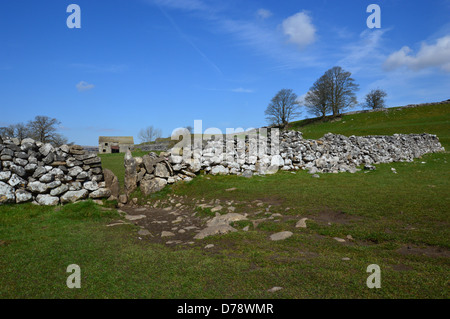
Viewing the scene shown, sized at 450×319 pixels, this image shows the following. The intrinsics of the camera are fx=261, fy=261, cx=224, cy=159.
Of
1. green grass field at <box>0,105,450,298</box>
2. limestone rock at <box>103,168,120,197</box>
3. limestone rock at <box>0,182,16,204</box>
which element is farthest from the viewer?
limestone rock at <box>103,168,120,197</box>

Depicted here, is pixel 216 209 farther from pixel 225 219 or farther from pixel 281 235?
pixel 281 235

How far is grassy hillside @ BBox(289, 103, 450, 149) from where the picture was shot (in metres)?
37.5

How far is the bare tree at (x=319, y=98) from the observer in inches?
2260

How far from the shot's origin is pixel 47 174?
10.9 m

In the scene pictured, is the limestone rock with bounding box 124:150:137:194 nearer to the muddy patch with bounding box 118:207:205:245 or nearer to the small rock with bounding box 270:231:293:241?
the muddy patch with bounding box 118:207:205:245

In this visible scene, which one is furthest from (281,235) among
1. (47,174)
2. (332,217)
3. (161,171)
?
(47,174)

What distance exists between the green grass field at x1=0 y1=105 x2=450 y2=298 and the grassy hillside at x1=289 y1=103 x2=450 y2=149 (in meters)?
31.2

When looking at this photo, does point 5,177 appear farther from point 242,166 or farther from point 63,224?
point 242,166

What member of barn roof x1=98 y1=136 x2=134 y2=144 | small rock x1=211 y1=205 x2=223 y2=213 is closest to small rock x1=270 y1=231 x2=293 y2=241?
small rock x1=211 y1=205 x2=223 y2=213

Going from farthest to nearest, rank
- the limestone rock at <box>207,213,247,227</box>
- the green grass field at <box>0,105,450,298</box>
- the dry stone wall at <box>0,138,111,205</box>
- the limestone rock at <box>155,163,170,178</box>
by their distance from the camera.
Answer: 1. the limestone rock at <box>155,163,170,178</box>
2. the dry stone wall at <box>0,138,111,205</box>
3. the limestone rock at <box>207,213,247,227</box>
4. the green grass field at <box>0,105,450,298</box>

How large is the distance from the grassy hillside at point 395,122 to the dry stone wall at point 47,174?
32155 mm

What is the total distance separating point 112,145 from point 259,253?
51112 mm

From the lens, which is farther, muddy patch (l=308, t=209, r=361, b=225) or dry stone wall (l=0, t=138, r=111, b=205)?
dry stone wall (l=0, t=138, r=111, b=205)

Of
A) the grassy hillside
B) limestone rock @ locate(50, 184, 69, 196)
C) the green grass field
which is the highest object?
the grassy hillside
